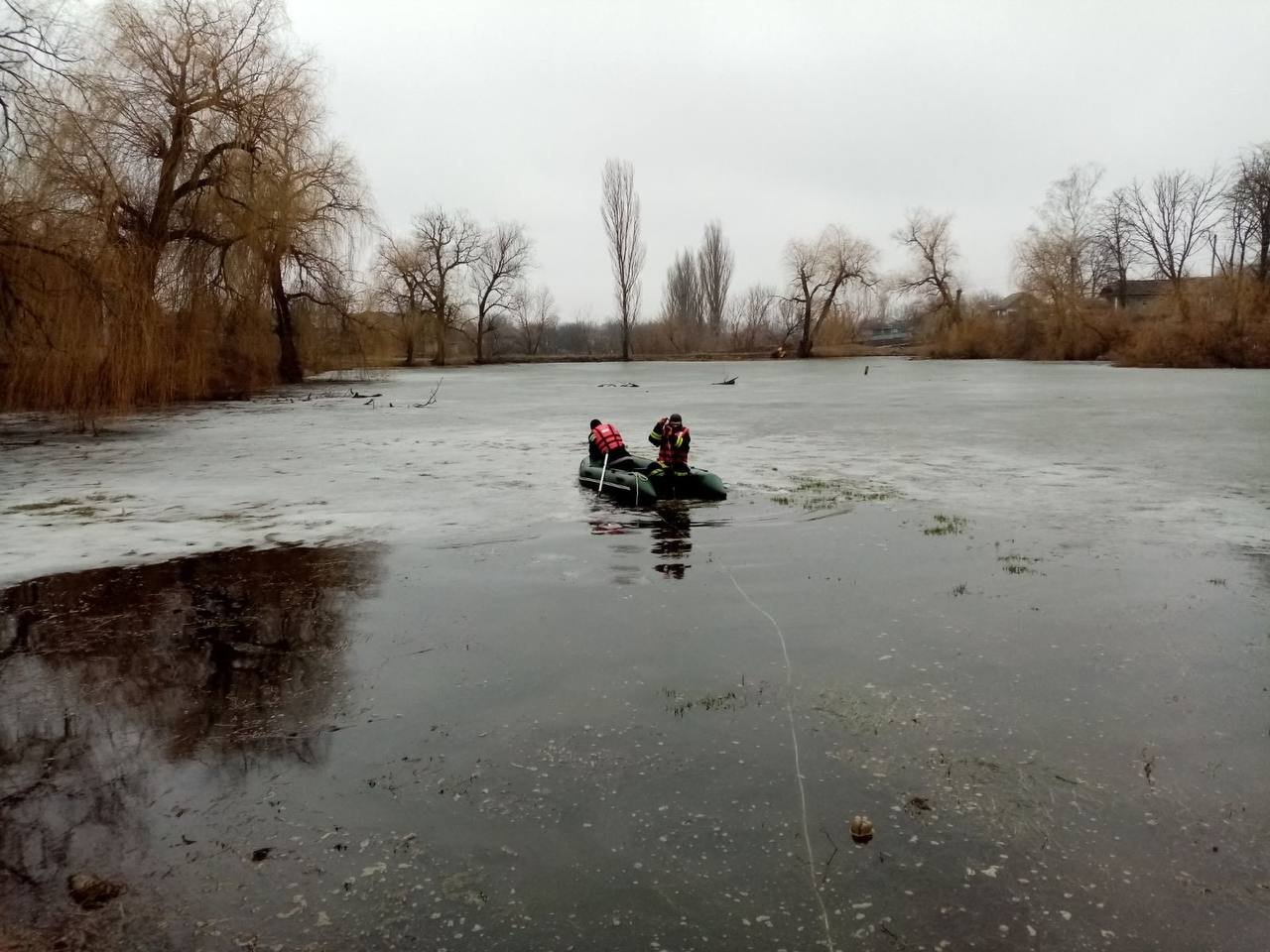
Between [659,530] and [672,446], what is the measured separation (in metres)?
1.94

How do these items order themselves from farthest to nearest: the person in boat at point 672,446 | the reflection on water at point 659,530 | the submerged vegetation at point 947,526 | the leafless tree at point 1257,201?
the leafless tree at point 1257,201 < the person in boat at point 672,446 < the submerged vegetation at point 947,526 < the reflection on water at point 659,530

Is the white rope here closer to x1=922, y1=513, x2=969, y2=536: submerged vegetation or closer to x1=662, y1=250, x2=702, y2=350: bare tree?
x1=922, y1=513, x2=969, y2=536: submerged vegetation

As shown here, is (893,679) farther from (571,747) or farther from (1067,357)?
(1067,357)

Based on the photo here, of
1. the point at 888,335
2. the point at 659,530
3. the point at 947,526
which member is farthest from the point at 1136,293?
the point at 659,530

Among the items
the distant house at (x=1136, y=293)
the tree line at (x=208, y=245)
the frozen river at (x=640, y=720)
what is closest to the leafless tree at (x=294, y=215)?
the tree line at (x=208, y=245)

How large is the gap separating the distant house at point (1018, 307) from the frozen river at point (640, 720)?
165 ft

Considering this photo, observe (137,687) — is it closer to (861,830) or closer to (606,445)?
(861,830)

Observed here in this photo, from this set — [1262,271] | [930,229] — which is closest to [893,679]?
[1262,271]

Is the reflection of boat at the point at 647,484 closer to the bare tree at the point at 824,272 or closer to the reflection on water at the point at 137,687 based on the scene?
the reflection on water at the point at 137,687

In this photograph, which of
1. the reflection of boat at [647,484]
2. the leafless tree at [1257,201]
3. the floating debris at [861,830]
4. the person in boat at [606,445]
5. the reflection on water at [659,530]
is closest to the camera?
the floating debris at [861,830]

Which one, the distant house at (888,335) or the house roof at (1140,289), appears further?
the distant house at (888,335)

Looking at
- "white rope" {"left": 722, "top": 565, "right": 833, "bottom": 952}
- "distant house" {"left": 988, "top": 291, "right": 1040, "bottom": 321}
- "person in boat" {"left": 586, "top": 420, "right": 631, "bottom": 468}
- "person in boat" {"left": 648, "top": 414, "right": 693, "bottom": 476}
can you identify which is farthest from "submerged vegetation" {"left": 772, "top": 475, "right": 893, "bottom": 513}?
"distant house" {"left": 988, "top": 291, "right": 1040, "bottom": 321}

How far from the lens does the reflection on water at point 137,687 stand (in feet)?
13.2

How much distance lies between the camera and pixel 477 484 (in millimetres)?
13250
